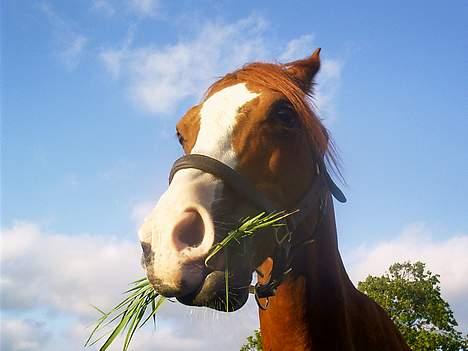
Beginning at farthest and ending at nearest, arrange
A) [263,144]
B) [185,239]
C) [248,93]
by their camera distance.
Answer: [248,93] → [263,144] → [185,239]

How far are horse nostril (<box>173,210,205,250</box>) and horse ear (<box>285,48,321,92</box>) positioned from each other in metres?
1.90

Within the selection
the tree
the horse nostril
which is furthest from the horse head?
the tree

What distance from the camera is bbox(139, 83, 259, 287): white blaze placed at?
2.27 m

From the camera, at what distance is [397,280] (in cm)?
1912

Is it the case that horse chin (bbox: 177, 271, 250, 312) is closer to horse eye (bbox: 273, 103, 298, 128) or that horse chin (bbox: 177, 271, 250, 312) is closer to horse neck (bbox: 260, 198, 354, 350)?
horse neck (bbox: 260, 198, 354, 350)

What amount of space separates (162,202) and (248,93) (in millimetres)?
1140

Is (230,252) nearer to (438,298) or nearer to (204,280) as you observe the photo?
(204,280)

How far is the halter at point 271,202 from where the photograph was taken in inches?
104

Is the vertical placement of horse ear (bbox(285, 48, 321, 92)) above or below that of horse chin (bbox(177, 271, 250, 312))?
above

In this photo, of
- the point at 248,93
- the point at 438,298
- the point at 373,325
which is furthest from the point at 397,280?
the point at 248,93

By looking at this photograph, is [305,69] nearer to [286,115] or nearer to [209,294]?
[286,115]

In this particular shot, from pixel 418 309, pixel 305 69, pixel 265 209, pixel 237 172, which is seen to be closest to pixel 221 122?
pixel 237 172

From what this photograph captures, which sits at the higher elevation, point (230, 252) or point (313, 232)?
point (313, 232)

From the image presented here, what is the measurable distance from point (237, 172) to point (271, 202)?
313mm
